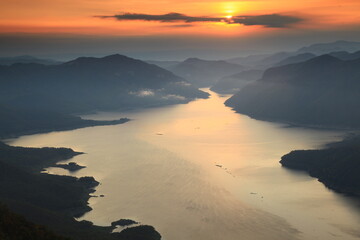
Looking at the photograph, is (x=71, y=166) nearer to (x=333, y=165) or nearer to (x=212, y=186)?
(x=212, y=186)

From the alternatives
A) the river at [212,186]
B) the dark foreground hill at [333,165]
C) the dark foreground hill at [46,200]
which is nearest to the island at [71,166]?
the river at [212,186]

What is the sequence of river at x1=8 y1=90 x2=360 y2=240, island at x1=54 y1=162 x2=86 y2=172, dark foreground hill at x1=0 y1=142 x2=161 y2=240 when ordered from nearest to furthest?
dark foreground hill at x1=0 y1=142 x2=161 y2=240, river at x1=8 y1=90 x2=360 y2=240, island at x1=54 y1=162 x2=86 y2=172

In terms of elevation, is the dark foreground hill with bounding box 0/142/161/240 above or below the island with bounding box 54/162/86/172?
above

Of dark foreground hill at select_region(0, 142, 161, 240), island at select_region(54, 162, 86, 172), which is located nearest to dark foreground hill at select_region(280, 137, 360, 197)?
dark foreground hill at select_region(0, 142, 161, 240)

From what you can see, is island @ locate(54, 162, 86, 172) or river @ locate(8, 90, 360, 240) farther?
island @ locate(54, 162, 86, 172)

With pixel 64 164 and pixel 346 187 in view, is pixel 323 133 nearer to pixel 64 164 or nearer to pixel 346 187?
pixel 346 187

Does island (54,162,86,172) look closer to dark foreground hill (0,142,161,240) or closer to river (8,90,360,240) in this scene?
river (8,90,360,240)

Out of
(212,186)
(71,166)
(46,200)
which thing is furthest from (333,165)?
(71,166)
